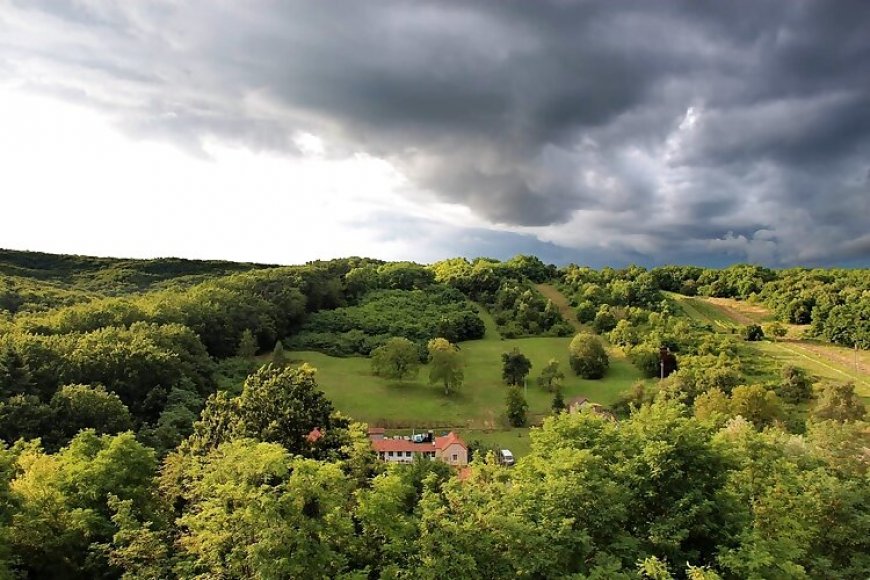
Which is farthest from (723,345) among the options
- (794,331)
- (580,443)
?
(580,443)

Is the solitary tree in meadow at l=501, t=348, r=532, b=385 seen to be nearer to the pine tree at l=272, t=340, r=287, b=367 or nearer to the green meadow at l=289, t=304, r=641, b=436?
the green meadow at l=289, t=304, r=641, b=436

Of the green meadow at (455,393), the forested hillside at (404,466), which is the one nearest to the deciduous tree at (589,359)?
the forested hillside at (404,466)

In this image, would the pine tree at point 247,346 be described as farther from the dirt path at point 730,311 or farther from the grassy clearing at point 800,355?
the dirt path at point 730,311

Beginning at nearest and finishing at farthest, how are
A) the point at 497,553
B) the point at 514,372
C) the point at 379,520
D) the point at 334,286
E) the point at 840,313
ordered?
the point at 497,553
the point at 379,520
the point at 514,372
the point at 840,313
the point at 334,286

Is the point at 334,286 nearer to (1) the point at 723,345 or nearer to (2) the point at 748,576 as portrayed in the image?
(1) the point at 723,345

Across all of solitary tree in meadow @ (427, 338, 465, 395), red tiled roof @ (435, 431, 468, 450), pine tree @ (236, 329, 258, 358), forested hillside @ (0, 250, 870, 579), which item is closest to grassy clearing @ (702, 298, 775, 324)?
forested hillside @ (0, 250, 870, 579)

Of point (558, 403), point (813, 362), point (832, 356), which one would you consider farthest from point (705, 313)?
point (558, 403)

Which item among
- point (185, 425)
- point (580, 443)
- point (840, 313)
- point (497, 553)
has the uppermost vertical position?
point (840, 313)
